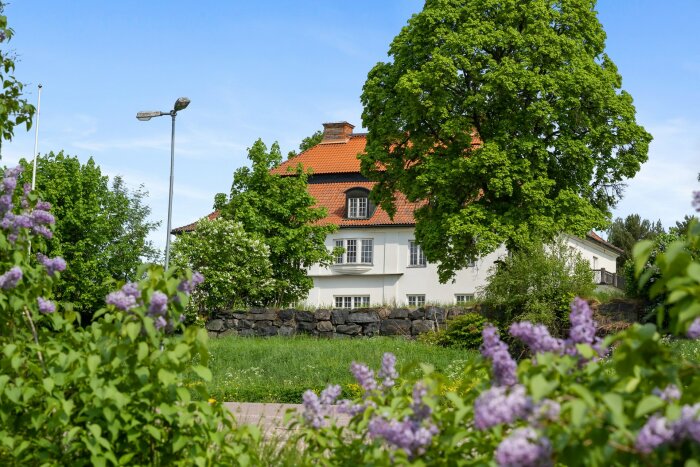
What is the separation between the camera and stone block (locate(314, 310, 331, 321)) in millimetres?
28719

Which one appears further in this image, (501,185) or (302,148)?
(302,148)

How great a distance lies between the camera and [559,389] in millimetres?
3607

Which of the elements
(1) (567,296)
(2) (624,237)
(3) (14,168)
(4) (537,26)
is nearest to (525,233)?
(1) (567,296)

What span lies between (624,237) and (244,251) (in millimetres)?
40938

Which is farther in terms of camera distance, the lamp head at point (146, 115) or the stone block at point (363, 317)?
the stone block at point (363, 317)

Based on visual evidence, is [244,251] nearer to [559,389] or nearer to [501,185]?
[501,185]

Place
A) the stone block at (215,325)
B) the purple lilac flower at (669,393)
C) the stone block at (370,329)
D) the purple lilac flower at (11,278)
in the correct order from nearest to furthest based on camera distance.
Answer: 1. the purple lilac flower at (669,393)
2. the purple lilac flower at (11,278)
3. the stone block at (370,329)
4. the stone block at (215,325)

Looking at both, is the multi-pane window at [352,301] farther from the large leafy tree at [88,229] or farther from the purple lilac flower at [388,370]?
the purple lilac flower at [388,370]

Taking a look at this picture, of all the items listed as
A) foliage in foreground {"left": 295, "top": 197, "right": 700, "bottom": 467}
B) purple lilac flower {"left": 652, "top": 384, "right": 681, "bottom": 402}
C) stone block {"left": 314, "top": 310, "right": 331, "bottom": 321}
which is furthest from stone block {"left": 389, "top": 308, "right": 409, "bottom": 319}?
purple lilac flower {"left": 652, "top": 384, "right": 681, "bottom": 402}

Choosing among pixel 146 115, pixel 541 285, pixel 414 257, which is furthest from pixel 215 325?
pixel 414 257

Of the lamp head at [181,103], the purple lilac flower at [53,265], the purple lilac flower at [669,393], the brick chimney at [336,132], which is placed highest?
the brick chimney at [336,132]

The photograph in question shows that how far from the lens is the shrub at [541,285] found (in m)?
23.2

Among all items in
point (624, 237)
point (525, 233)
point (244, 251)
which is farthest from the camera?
point (624, 237)

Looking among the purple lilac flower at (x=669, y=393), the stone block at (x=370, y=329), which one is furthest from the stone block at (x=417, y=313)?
the purple lilac flower at (x=669, y=393)
